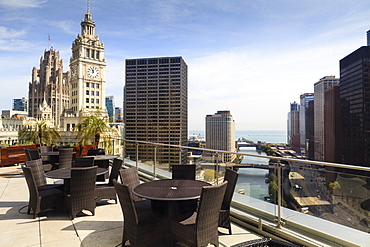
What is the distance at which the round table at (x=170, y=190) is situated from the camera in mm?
2965

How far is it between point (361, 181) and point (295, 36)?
25.6m

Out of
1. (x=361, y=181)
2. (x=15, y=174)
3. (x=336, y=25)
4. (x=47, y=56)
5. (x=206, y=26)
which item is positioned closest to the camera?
(x=361, y=181)

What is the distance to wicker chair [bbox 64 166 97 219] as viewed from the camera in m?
4.13

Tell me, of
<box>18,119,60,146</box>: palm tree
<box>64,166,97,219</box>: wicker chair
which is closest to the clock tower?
<box>18,119,60,146</box>: palm tree

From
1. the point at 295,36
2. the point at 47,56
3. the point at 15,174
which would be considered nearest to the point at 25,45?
the point at 15,174

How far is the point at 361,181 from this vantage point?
8.80 ft

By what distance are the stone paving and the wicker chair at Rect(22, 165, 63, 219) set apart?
19 centimetres

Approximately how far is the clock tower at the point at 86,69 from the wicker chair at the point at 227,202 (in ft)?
243

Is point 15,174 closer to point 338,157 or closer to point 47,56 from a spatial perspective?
point 338,157

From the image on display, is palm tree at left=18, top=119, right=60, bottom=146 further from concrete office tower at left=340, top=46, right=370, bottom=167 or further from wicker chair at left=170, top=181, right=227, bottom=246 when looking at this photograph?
concrete office tower at left=340, top=46, right=370, bottom=167

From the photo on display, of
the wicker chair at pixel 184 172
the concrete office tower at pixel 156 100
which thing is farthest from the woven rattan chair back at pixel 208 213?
the concrete office tower at pixel 156 100

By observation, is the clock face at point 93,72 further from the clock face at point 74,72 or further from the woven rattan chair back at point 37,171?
the woven rattan chair back at point 37,171

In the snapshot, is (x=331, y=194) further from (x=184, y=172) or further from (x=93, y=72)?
(x=93, y=72)

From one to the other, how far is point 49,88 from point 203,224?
11958 centimetres
